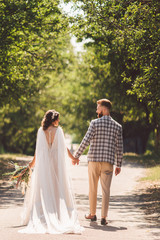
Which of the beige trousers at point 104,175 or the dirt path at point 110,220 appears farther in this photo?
the beige trousers at point 104,175

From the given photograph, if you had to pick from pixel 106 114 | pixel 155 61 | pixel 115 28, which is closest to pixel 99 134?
pixel 106 114

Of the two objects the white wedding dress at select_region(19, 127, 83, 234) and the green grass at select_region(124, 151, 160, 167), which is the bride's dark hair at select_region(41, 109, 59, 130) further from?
the green grass at select_region(124, 151, 160, 167)

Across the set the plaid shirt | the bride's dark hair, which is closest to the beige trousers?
the plaid shirt

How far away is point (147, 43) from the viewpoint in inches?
407

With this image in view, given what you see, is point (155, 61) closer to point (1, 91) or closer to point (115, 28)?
point (115, 28)

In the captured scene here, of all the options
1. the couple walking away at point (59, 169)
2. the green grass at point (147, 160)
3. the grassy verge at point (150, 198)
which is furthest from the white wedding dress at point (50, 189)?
the green grass at point (147, 160)

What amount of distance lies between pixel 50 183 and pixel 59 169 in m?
0.29

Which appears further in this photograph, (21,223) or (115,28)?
(115,28)

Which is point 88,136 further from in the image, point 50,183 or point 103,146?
point 50,183

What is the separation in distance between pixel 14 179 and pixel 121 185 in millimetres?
7716

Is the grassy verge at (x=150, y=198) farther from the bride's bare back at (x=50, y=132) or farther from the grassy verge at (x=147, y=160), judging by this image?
the grassy verge at (x=147, y=160)

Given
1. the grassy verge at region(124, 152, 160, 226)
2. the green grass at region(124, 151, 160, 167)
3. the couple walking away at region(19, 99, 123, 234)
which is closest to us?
the couple walking away at region(19, 99, 123, 234)

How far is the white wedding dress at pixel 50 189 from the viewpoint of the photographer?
7250 millimetres

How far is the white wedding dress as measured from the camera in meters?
7.25
